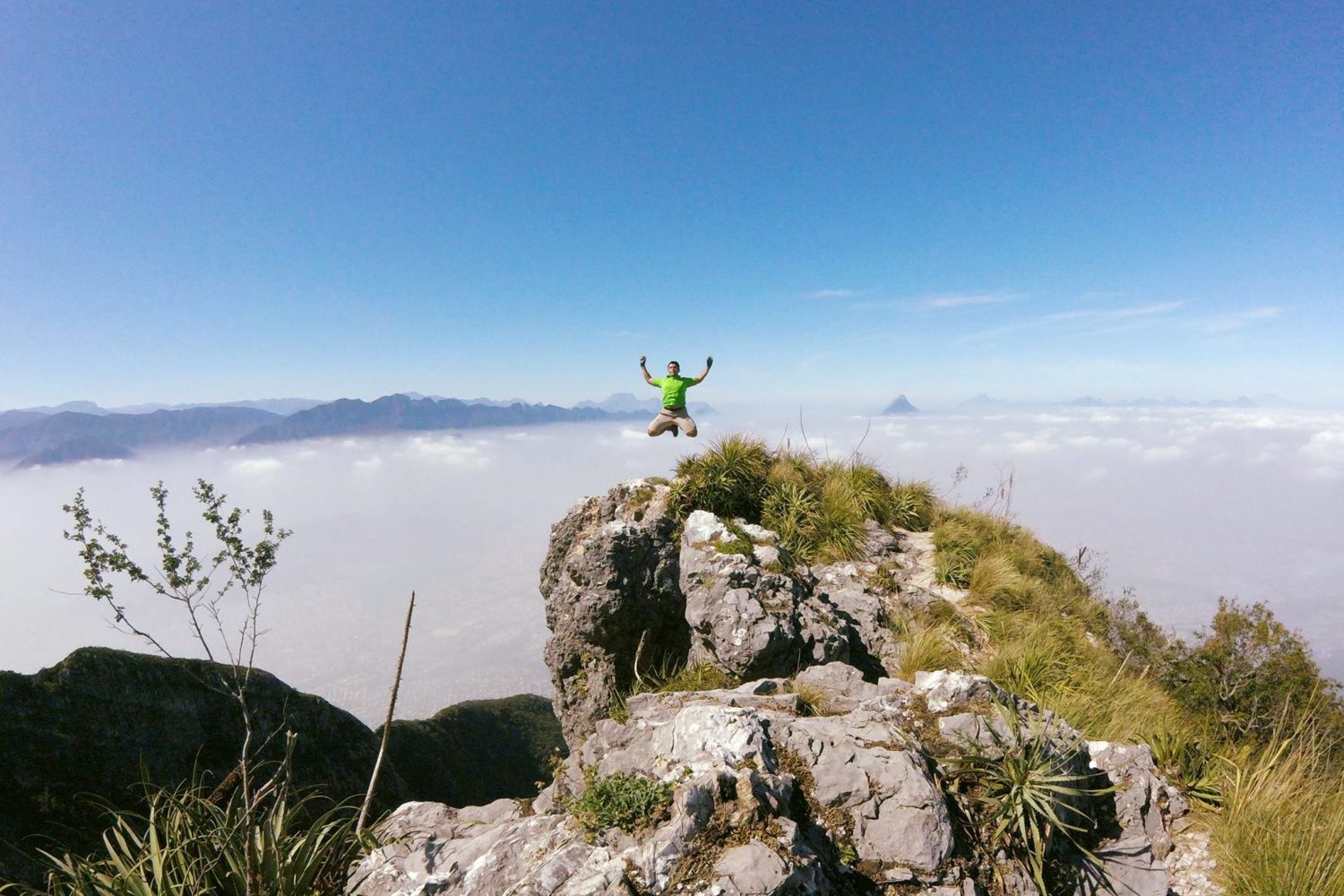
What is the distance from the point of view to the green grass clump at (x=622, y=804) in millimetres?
3998

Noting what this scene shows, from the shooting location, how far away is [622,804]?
410 centimetres

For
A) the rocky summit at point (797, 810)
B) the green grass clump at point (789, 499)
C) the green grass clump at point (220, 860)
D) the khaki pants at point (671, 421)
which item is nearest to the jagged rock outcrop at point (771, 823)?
the rocky summit at point (797, 810)

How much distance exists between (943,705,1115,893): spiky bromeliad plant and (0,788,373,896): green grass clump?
18.9 feet

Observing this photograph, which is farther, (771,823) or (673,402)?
(673,402)

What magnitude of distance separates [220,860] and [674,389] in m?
12.1

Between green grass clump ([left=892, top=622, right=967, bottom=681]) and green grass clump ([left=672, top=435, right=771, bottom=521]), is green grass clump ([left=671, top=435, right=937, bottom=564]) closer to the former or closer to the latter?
green grass clump ([left=672, top=435, right=771, bottom=521])

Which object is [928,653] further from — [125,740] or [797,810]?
[125,740]

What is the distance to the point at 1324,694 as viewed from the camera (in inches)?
565

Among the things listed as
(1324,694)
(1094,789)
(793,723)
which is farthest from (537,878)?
(1324,694)

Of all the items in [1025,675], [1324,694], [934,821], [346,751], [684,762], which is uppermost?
[684,762]

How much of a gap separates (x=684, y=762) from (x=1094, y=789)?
419 centimetres

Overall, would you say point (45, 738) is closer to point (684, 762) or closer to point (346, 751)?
point (346, 751)

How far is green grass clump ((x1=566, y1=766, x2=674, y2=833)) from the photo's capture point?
400 centimetres

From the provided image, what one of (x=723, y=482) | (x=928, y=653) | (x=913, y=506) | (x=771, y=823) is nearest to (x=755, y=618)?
(x=928, y=653)
